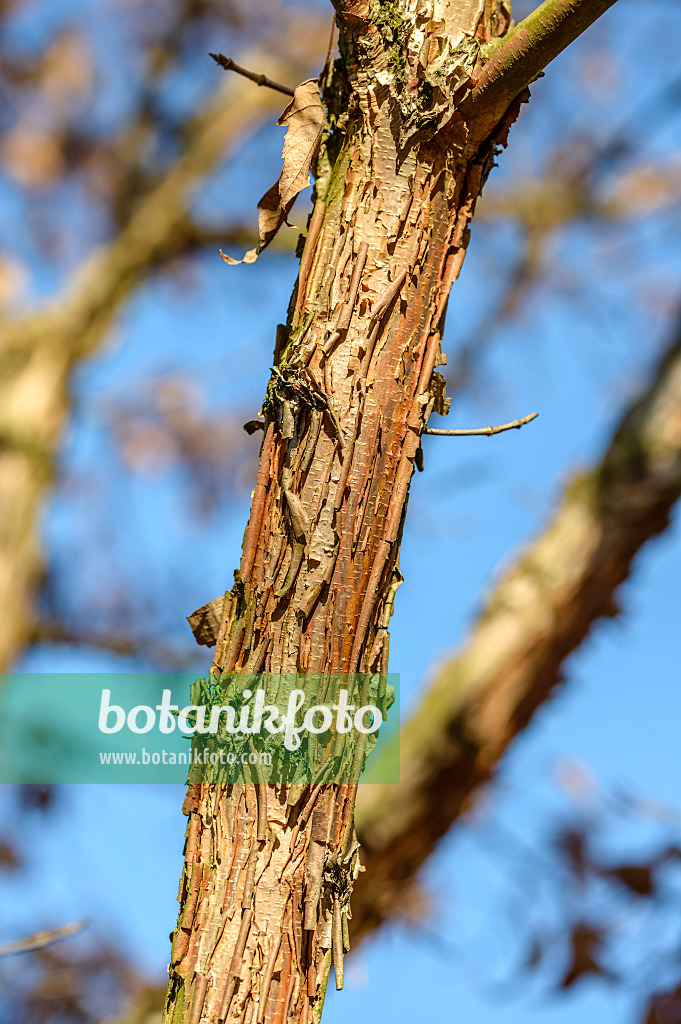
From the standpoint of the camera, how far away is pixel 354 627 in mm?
824

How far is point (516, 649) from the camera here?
A: 234 cm

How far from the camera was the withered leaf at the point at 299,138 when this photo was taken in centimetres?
89

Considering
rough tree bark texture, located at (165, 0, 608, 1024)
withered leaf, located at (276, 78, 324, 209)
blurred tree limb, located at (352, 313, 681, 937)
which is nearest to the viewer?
rough tree bark texture, located at (165, 0, 608, 1024)

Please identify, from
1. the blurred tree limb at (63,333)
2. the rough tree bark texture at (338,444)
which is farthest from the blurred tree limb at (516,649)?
the blurred tree limb at (63,333)

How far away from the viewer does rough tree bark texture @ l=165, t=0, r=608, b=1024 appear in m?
0.77

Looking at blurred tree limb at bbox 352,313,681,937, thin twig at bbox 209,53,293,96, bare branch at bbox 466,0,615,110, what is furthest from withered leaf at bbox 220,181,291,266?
blurred tree limb at bbox 352,313,681,937

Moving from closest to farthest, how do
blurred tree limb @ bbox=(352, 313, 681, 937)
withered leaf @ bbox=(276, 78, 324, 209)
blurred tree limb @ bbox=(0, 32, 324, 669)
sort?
withered leaf @ bbox=(276, 78, 324, 209) → blurred tree limb @ bbox=(352, 313, 681, 937) → blurred tree limb @ bbox=(0, 32, 324, 669)

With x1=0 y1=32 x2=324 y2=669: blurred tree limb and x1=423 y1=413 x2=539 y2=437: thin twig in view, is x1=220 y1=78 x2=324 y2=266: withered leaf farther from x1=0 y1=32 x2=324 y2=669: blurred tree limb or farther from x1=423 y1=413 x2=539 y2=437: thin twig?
x1=0 y1=32 x2=324 y2=669: blurred tree limb

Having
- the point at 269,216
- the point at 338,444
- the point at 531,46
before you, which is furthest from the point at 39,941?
the point at 531,46

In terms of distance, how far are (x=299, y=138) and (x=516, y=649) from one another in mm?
1760

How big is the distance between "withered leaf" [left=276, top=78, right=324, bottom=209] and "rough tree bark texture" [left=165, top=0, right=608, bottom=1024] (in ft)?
0.08

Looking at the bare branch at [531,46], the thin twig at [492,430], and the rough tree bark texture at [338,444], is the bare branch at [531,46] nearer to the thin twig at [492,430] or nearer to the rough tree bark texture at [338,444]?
the rough tree bark texture at [338,444]

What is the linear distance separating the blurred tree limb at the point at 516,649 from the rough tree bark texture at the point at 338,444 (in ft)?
4.98

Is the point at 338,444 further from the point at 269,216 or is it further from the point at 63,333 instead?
the point at 63,333
